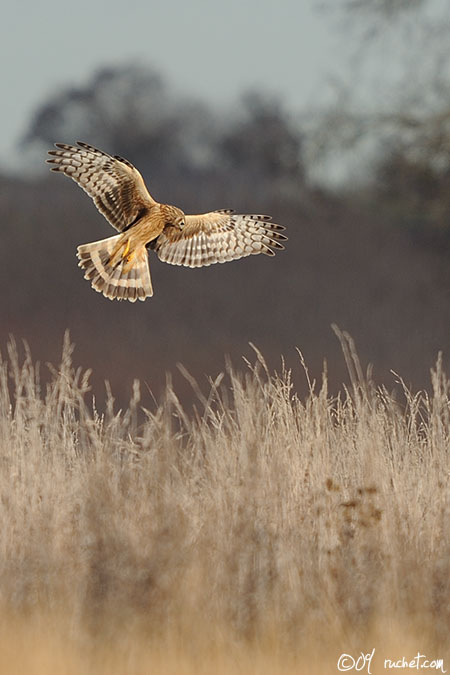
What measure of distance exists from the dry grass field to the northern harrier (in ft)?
2.84

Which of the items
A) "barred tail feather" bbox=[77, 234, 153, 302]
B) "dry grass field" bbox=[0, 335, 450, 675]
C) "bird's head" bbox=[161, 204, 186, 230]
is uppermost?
"bird's head" bbox=[161, 204, 186, 230]

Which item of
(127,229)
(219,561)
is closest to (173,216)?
(127,229)

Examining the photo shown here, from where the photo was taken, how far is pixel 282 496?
834cm

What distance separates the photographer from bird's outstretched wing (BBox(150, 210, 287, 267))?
8914 millimetres

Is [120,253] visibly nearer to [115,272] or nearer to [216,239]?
[115,272]

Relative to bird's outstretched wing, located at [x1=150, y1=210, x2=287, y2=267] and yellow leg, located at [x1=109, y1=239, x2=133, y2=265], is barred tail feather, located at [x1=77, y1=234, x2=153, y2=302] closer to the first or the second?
yellow leg, located at [x1=109, y1=239, x2=133, y2=265]

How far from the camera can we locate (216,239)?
9.16m

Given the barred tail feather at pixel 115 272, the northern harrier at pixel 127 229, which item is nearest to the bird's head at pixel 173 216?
the northern harrier at pixel 127 229

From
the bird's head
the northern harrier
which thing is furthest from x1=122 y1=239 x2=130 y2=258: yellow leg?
the bird's head

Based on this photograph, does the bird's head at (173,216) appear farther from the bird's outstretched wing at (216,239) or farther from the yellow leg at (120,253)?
the yellow leg at (120,253)

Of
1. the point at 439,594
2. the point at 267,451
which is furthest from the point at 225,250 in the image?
the point at 439,594

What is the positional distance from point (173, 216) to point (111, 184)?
1.73 feet

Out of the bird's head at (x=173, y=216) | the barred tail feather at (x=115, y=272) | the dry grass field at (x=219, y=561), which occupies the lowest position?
the dry grass field at (x=219, y=561)

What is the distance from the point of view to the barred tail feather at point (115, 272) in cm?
847
